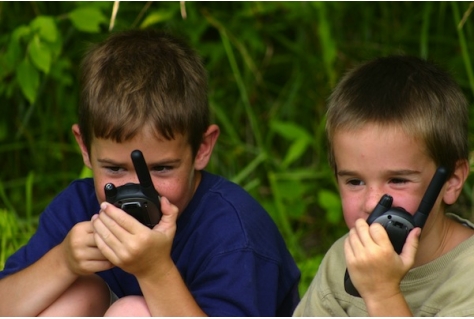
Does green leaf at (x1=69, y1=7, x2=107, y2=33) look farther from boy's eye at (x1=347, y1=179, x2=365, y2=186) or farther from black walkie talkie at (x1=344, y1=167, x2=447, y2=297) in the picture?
black walkie talkie at (x1=344, y1=167, x2=447, y2=297)

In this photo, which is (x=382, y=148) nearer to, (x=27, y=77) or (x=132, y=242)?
(x=132, y=242)

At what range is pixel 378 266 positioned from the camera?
7.04ft

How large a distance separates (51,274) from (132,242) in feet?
1.28

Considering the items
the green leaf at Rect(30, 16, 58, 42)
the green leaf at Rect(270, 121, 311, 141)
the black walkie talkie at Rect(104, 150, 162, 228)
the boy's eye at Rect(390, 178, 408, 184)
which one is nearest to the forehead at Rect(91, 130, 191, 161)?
the black walkie talkie at Rect(104, 150, 162, 228)

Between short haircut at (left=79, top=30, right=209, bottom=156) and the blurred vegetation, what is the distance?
0.89m

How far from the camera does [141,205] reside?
2416 millimetres

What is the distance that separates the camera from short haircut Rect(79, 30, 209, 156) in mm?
2531

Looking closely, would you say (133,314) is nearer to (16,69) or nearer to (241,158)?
(16,69)

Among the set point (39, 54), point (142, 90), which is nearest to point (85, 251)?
point (142, 90)

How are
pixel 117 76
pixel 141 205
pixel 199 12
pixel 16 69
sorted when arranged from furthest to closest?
pixel 199 12, pixel 16 69, pixel 117 76, pixel 141 205

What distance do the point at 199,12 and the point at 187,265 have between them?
5.13ft

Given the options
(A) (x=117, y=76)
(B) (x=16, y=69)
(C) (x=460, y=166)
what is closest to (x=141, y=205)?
(A) (x=117, y=76)

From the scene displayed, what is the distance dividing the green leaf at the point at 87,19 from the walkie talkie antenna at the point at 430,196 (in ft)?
4.76

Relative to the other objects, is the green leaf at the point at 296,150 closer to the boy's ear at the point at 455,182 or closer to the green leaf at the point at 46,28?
the green leaf at the point at 46,28
